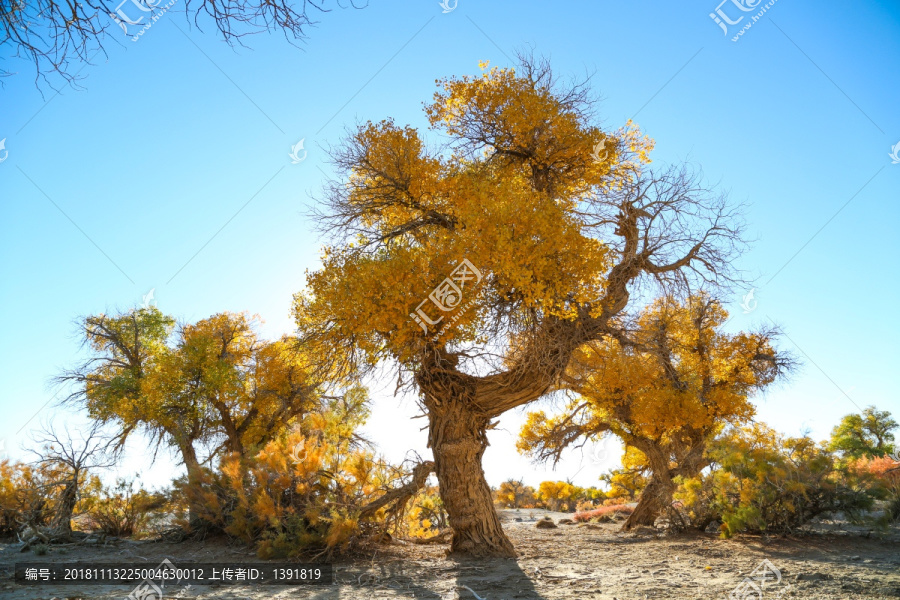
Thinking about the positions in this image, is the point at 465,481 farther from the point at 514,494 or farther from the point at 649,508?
the point at 514,494

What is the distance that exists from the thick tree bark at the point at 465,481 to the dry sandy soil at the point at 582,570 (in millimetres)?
484

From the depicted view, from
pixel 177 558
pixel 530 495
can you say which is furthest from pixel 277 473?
pixel 530 495

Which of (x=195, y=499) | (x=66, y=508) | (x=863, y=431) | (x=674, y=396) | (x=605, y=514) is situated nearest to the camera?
(x=195, y=499)

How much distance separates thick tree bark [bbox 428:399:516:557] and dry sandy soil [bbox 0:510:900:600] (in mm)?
484

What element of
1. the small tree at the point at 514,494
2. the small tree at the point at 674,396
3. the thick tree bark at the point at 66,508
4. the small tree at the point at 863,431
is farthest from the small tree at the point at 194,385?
the small tree at the point at 863,431

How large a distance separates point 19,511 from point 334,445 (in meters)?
8.42

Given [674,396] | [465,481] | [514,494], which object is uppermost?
[674,396]

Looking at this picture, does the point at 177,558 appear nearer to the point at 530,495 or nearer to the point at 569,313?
the point at 569,313

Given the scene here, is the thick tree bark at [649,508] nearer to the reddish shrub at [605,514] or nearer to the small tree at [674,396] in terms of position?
the small tree at [674,396]

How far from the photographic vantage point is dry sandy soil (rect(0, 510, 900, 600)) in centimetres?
569

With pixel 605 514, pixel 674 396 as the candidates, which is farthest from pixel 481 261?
pixel 605 514

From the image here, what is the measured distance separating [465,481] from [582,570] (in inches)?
96.2

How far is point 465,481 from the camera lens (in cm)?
918

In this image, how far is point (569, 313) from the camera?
27.1ft
